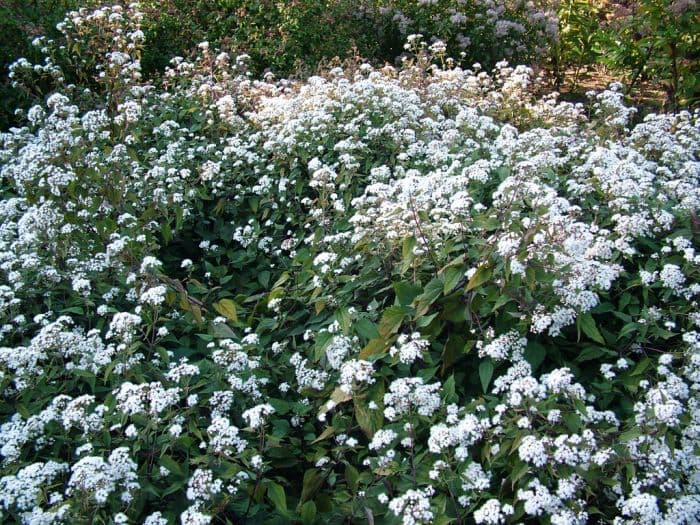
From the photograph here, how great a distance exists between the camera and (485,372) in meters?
2.75

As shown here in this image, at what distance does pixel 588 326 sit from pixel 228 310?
181cm

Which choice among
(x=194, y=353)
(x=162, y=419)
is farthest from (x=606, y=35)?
(x=162, y=419)

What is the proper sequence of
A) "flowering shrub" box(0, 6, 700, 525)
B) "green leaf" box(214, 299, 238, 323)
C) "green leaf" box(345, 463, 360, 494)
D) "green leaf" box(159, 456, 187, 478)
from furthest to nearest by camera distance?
1. "green leaf" box(214, 299, 238, 323)
2. "green leaf" box(345, 463, 360, 494)
3. "green leaf" box(159, 456, 187, 478)
4. "flowering shrub" box(0, 6, 700, 525)

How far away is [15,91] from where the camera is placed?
671 cm

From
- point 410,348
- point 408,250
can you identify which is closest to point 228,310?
point 408,250

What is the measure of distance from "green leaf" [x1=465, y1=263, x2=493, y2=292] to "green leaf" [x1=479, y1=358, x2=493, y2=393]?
1.06 ft

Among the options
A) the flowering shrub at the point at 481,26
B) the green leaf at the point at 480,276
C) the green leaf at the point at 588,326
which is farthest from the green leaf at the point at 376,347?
the flowering shrub at the point at 481,26

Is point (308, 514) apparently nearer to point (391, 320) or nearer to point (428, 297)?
point (391, 320)

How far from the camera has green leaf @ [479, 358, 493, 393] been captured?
2.71m

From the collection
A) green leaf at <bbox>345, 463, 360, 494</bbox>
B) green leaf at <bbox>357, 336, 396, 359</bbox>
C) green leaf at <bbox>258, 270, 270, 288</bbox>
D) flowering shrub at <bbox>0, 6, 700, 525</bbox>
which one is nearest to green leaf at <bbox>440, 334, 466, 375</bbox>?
flowering shrub at <bbox>0, 6, 700, 525</bbox>

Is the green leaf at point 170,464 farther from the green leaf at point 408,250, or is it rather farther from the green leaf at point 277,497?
the green leaf at point 408,250

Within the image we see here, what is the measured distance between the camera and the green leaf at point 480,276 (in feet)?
9.02

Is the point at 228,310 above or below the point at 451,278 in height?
below

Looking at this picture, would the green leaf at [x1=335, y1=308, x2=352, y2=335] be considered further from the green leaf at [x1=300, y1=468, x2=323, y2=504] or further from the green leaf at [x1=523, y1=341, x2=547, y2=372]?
the green leaf at [x1=523, y1=341, x2=547, y2=372]
